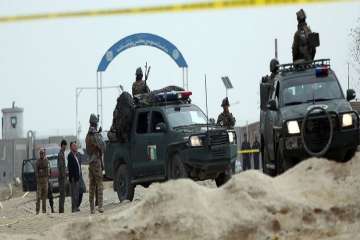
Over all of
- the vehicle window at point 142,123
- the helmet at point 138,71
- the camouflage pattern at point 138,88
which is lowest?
the vehicle window at point 142,123

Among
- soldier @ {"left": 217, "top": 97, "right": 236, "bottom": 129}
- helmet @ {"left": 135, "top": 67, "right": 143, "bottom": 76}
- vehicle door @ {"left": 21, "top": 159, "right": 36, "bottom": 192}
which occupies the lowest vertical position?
vehicle door @ {"left": 21, "top": 159, "right": 36, "bottom": 192}

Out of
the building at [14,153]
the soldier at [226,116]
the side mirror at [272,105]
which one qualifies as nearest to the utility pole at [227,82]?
the soldier at [226,116]

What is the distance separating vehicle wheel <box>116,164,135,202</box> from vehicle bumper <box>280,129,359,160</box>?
223 inches

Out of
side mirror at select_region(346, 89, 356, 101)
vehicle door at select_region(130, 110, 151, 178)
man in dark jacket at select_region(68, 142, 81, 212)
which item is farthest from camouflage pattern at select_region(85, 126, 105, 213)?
side mirror at select_region(346, 89, 356, 101)

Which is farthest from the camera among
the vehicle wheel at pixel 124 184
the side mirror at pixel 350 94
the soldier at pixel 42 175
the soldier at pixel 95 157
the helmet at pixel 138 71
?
the soldier at pixel 42 175

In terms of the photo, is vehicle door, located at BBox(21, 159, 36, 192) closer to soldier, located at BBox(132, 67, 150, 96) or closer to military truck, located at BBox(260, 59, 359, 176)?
soldier, located at BBox(132, 67, 150, 96)

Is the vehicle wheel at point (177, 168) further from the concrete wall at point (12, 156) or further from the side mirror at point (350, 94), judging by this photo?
the concrete wall at point (12, 156)

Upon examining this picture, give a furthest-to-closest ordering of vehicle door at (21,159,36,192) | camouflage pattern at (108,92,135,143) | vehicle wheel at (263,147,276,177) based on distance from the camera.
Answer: vehicle door at (21,159,36,192) < camouflage pattern at (108,92,135,143) < vehicle wheel at (263,147,276,177)

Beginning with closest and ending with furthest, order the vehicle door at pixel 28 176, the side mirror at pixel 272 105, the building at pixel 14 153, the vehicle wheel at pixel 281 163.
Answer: the vehicle wheel at pixel 281 163, the side mirror at pixel 272 105, the vehicle door at pixel 28 176, the building at pixel 14 153

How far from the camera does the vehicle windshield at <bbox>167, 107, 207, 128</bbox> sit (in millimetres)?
17531

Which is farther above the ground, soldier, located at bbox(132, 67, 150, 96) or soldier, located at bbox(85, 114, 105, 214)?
soldier, located at bbox(132, 67, 150, 96)

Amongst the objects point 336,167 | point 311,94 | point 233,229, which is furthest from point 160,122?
point 233,229

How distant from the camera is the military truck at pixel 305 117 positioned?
1339 centimetres

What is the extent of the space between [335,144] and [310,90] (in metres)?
1.51
